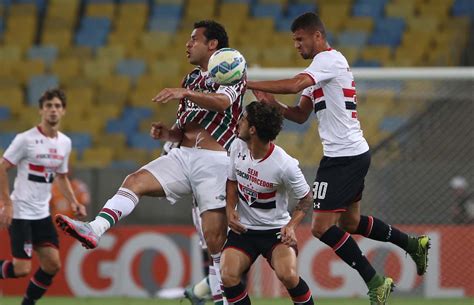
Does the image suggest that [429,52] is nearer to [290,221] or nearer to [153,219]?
[153,219]

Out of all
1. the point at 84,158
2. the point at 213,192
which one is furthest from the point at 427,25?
the point at 213,192

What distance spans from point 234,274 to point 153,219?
21.4ft

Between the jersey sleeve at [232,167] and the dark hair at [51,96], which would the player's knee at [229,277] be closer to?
the jersey sleeve at [232,167]

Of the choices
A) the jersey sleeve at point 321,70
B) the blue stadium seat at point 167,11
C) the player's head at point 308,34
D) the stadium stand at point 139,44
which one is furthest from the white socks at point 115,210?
the blue stadium seat at point 167,11

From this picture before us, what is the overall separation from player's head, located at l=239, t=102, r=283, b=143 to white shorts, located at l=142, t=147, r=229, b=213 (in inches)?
17.9

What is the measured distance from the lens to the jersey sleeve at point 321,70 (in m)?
8.28

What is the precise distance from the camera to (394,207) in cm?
1310

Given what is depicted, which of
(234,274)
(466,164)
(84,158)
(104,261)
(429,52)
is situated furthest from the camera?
(429,52)

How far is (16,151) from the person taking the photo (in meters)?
10.3

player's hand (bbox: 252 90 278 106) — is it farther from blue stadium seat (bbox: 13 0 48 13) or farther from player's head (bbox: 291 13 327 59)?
blue stadium seat (bbox: 13 0 48 13)

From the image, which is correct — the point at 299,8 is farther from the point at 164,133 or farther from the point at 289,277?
the point at 289,277

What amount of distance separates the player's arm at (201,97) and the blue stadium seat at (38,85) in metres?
10.9

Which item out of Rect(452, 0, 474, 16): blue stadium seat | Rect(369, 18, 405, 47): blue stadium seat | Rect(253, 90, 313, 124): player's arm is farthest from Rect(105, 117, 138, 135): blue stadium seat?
Rect(253, 90, 313, 124): player's arm

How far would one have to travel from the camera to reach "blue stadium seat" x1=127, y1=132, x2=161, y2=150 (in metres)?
17.5
